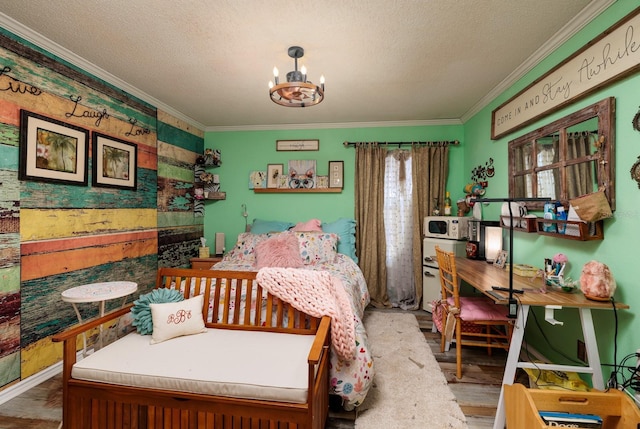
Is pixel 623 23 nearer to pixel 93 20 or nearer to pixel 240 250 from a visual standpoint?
pixel 93 20

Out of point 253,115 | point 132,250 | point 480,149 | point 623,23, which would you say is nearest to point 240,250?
point 132,250

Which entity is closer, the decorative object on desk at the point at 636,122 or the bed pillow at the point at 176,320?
the decorative object on desk at the point at 636,122

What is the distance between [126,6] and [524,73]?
3019 mm

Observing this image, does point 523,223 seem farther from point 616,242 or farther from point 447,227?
point 447,227

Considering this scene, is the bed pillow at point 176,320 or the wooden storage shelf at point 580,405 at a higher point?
the bed pillow at point 176,320

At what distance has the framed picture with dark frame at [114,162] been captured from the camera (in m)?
2.60

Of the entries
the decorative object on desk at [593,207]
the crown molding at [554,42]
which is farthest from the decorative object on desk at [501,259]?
the crown molding at [554,42]

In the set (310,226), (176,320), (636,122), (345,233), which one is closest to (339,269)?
(345,233)

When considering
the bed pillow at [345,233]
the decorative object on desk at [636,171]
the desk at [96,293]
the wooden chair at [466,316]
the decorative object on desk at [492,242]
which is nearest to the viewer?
the decorative object on desk at [636,171]

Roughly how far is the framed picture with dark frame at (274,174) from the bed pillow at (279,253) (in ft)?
3.54

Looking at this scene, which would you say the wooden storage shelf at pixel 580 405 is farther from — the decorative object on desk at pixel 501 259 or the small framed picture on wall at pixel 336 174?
the small framed picture on wall at pixel 336 174

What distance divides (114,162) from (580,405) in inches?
149

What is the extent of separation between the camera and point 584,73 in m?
1.82

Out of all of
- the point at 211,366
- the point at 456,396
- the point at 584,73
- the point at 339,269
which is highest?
the point at 584,73
